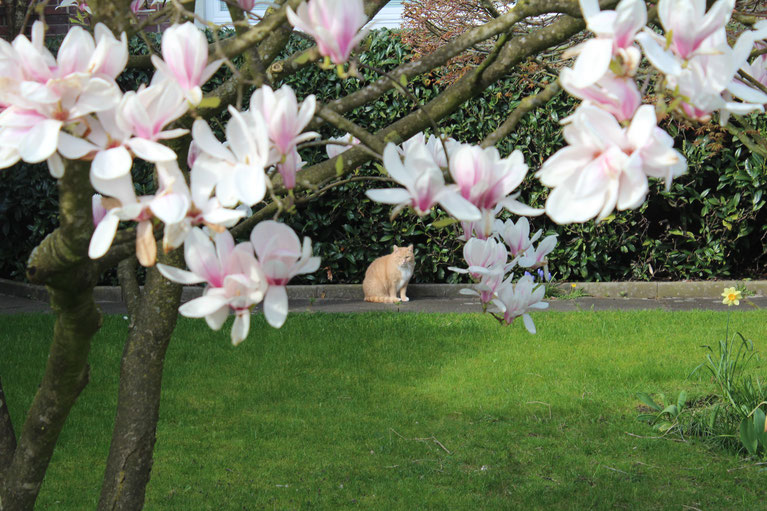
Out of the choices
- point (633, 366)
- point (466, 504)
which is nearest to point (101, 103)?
point (466, 504)

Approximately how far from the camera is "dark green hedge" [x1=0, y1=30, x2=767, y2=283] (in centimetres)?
721

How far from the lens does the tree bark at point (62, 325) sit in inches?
47.9

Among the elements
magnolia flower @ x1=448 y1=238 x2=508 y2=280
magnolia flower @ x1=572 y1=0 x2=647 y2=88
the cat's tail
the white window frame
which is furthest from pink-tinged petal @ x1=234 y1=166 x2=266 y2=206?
the white window frame

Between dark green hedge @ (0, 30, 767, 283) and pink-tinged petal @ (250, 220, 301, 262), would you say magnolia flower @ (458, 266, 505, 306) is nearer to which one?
pink-tinged petal @ (250, 220, 301, 262)

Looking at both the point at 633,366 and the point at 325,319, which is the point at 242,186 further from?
the point at 325,319

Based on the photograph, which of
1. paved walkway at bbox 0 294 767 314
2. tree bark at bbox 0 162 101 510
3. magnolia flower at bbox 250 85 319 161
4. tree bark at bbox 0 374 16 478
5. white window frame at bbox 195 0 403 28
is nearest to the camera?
magnolia flower at bbox 250 85 319 161

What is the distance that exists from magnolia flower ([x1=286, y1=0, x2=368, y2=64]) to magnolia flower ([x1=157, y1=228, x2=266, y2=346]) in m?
0.25

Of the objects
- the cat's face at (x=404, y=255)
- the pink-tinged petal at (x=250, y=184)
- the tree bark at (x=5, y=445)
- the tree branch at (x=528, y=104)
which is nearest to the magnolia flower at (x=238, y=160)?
the pink-tinged petal at (x=250, y=184)

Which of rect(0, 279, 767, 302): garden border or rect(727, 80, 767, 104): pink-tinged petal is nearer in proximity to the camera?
rect(727, 80, 767, 104): pink-tinged petal

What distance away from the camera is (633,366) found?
15.6 feet

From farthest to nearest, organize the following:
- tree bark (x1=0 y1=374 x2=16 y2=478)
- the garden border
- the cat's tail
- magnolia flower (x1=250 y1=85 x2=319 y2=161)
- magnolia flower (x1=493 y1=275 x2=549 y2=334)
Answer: the garden border
the cat's tail
tree bark (x1=0 y1=374 x2=16 y2=478)
magnolia flower (x1=493 y1=275 x2=549 y2=334)
magnolia flower (x1=250 y1=85 x2=319 y2=161)

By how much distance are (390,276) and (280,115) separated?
236 inches

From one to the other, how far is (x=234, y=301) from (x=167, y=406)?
348cm

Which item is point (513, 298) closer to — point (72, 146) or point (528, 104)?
point (528, 104)
